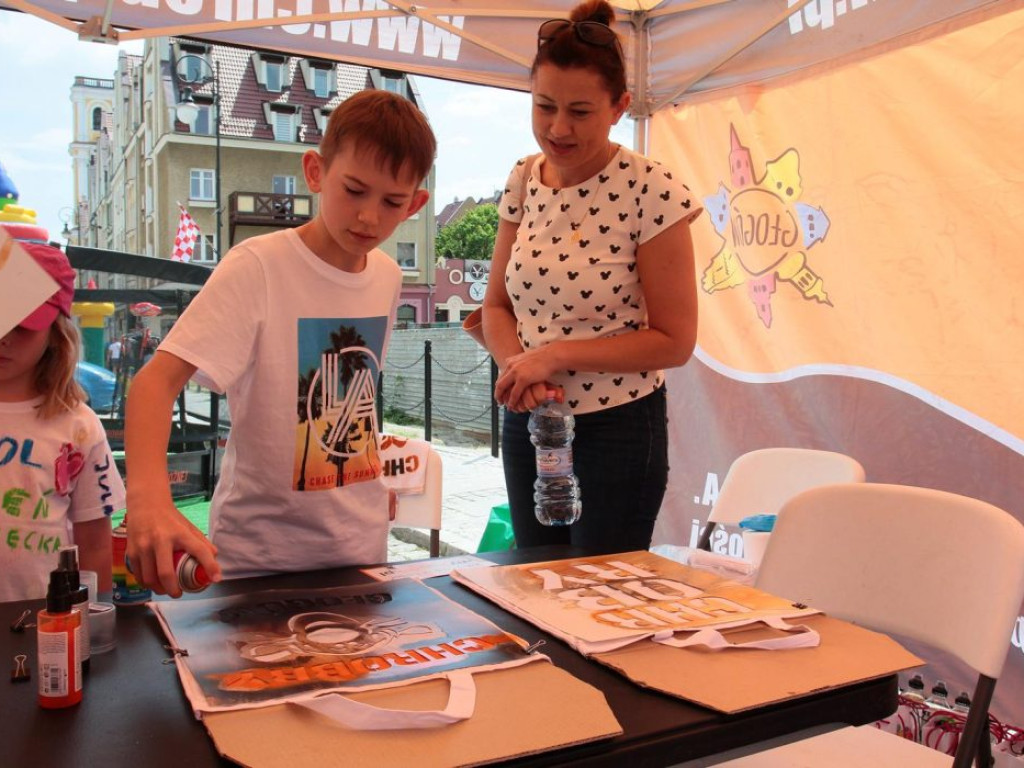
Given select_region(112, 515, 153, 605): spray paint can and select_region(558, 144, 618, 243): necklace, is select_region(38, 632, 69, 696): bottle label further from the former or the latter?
select_region(558, 144, 618, 243): necklace

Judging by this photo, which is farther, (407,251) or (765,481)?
(407,251)

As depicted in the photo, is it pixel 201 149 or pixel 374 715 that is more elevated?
pixel 201 149

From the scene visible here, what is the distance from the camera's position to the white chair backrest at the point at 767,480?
88.3 inches

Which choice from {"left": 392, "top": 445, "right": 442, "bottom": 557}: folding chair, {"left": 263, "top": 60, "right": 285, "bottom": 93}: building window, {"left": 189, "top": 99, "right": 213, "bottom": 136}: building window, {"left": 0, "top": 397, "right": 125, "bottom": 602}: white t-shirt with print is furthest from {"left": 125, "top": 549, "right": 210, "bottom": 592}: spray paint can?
{"left": 189, "top": 99, "right": 213, "bottom": 136}: building window

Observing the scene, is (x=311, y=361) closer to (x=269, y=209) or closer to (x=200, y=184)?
(x=269, y=209)

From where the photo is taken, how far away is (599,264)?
1428 mm

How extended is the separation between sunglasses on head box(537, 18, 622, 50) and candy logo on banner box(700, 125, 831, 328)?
163cm

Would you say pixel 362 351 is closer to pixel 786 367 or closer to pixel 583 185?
pixel 583 185

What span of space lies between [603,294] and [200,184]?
6.85 meters

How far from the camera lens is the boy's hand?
0.78 meters

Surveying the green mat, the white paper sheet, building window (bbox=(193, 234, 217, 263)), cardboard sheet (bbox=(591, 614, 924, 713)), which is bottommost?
the green mat

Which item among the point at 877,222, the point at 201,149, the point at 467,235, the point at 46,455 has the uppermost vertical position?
the point at 201,149

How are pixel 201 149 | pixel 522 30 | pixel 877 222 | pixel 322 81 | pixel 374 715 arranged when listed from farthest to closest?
pixel 201 149, pixel 322 81, pixel 522 30, pixel 877 222, pixel 374 715

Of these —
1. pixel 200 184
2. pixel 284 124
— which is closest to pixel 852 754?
pixel 284 124
